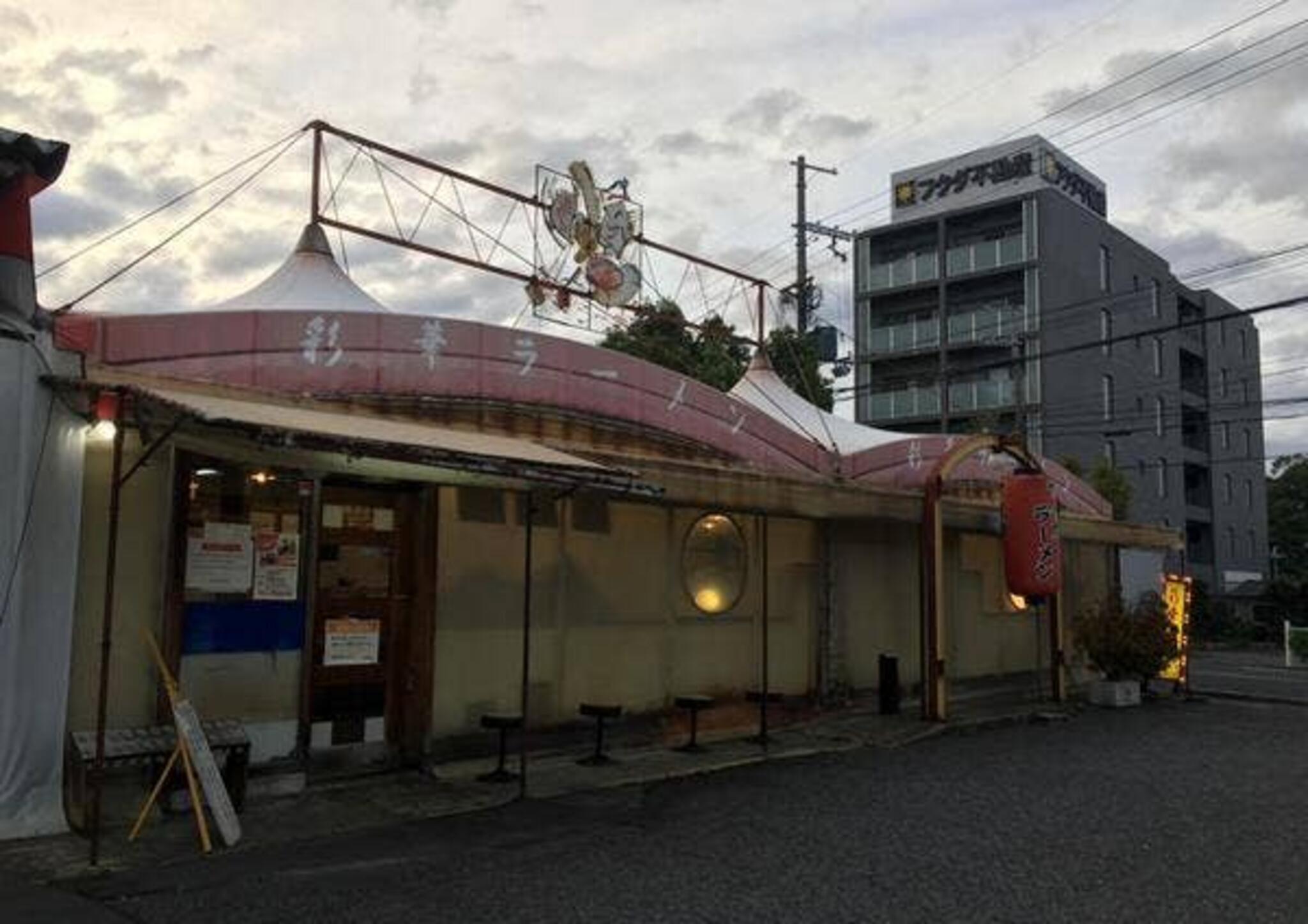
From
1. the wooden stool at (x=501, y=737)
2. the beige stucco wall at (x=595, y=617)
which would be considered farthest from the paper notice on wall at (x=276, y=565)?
the wooden stool at (x=501, y=737)

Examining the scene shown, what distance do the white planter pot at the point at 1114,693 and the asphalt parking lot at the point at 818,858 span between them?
5291 mm

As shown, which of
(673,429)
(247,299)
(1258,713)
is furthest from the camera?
(1258,713)

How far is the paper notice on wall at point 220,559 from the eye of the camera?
8008 mm

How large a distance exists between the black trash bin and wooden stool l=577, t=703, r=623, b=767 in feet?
14.2

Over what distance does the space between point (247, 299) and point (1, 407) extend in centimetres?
345

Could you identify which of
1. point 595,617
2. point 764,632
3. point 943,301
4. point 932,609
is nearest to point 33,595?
point 595,617

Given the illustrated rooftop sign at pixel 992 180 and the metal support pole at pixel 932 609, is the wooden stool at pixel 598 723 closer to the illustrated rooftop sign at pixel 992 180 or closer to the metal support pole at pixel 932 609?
the metal support pole at pixel 932 609

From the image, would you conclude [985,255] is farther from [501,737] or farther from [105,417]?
[105,417]

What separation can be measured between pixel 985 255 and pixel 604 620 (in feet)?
117

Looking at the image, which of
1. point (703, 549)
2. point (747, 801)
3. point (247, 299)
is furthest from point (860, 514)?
point (247, 299)

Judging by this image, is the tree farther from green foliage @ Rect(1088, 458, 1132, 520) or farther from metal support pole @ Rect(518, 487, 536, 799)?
metal support pole @ Rect(518, 487, 536, 799)

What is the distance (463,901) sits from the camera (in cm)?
584

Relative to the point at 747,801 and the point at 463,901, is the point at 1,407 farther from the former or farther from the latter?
the point at 747,801

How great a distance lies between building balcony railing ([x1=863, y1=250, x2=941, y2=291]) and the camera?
144 ft
